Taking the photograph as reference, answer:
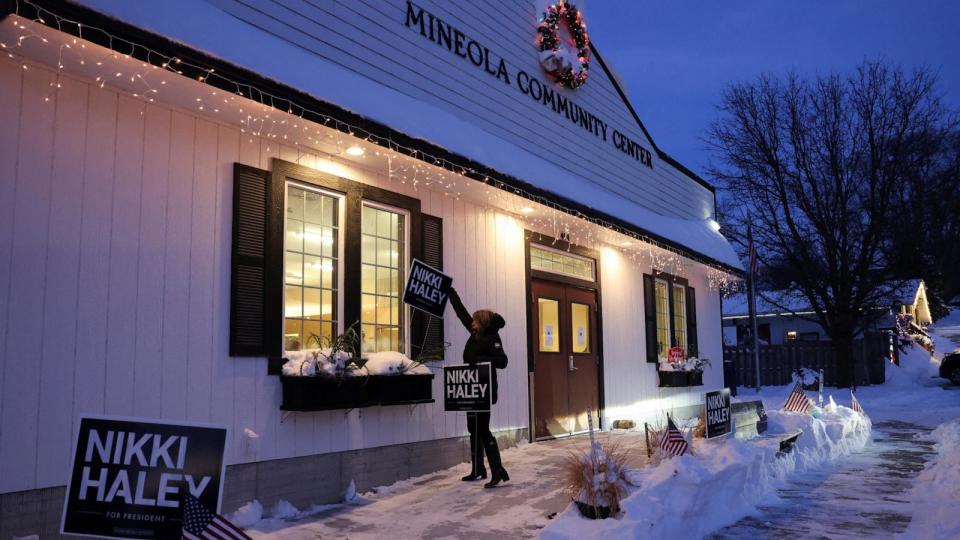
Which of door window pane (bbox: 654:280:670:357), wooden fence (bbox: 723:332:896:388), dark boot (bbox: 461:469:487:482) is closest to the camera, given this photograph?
dark boot (bbox: 461:469:487:482)

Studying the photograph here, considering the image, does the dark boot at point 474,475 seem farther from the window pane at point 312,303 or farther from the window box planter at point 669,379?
the window box planter at point 669,379

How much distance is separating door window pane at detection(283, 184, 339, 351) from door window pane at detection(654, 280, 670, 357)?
8.20m

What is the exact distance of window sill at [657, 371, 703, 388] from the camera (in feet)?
44.1

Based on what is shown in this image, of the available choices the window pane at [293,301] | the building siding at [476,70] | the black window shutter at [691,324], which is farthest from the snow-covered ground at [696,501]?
the black window shutter at [691,324]

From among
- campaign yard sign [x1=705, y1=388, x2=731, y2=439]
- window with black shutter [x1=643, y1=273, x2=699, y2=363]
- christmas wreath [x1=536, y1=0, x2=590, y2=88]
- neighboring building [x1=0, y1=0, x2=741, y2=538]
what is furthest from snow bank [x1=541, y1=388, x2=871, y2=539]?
christmas wreath [x1=536, y1=0, x2=590, y2=88]

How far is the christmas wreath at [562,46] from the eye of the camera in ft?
35.9

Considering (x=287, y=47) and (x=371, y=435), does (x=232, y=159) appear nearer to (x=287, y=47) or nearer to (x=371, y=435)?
(x=287, y=47)

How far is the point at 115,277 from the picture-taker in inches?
210

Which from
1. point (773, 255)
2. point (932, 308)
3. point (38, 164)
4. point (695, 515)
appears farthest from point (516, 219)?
point (932, 308)

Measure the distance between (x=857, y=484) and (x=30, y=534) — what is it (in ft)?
25.4

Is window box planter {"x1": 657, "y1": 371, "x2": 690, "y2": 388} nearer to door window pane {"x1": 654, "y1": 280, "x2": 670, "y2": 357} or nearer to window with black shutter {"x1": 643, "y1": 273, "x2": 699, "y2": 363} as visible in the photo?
window with black shutter {"x1": 643, "y1": 273, "x2": 699, "y2": 363}

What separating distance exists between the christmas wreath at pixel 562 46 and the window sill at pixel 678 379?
536cm

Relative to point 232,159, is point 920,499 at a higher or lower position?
lower

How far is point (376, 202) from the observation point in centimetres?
761
